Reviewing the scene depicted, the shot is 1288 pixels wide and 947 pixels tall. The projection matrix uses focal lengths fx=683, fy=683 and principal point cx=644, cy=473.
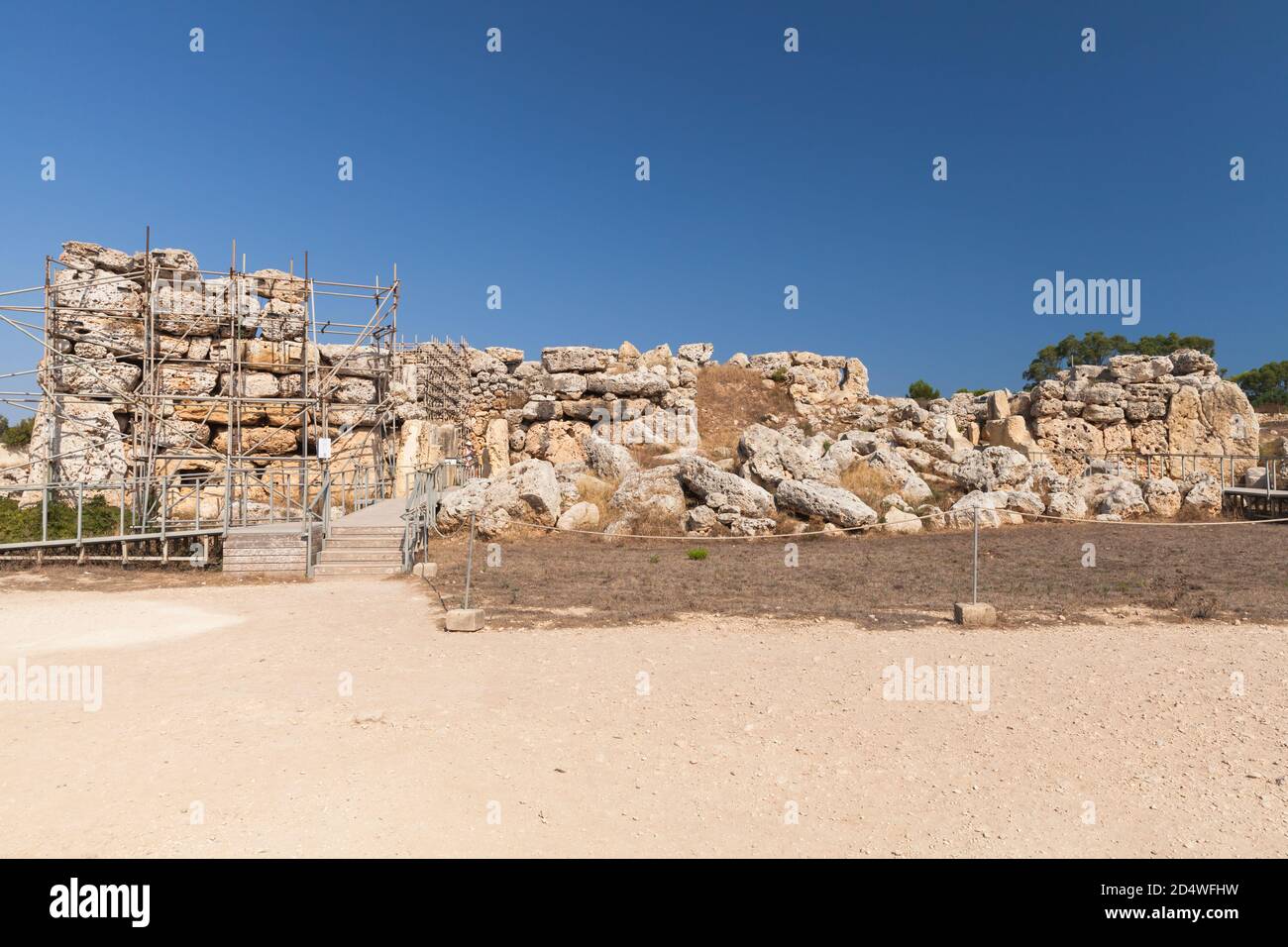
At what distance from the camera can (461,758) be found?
3.92 metres

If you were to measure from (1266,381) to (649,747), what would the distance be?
59.9m

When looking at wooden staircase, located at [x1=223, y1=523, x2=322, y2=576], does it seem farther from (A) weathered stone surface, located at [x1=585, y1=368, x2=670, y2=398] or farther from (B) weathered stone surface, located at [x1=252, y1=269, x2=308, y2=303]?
(A) weathered stone surface, located at [x1=585, y1=368, x2=670, y2=398]

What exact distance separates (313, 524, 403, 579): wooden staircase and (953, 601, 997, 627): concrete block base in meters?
8.06

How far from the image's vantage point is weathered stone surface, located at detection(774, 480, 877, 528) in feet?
46.0

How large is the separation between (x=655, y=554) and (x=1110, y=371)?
18681 millimetres

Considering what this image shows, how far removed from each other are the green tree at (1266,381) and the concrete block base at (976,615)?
52.4 meters

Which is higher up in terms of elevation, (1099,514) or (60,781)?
(1099,514)

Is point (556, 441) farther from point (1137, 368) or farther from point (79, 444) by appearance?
point (1137, 368)

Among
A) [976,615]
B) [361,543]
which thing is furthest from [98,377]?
[976,615]

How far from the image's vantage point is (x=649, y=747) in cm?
411

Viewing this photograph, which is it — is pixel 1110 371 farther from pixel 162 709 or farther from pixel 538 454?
pixel 162 709

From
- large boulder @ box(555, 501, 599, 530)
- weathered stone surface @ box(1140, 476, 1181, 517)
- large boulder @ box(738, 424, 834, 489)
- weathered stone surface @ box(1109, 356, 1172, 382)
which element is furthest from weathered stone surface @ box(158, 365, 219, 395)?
weathered stone surface @ box(1109, 356, 1172, 382)
